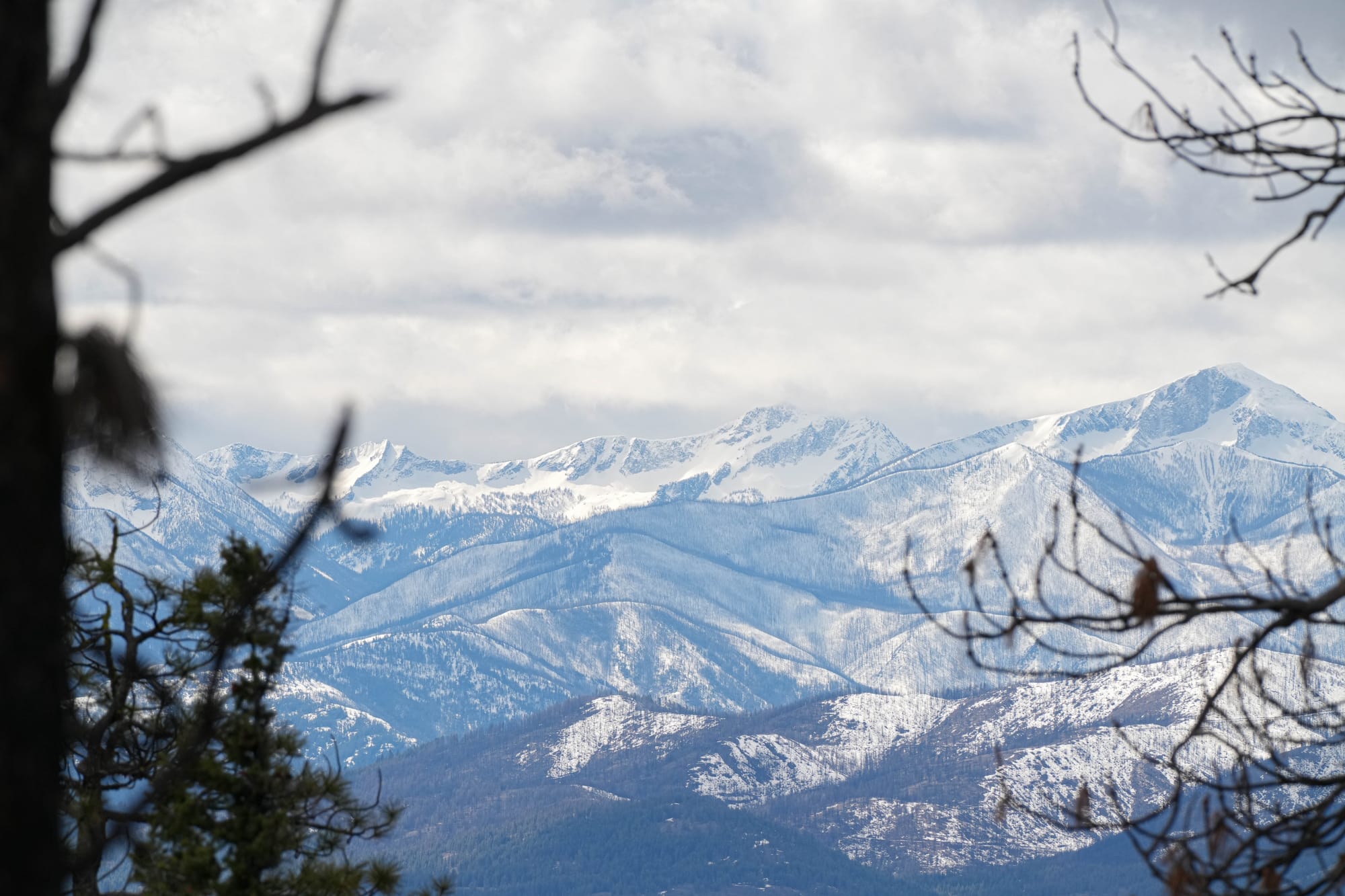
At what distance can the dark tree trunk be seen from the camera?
533 centimetres

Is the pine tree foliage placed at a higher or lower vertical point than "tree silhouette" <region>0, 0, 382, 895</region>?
higher

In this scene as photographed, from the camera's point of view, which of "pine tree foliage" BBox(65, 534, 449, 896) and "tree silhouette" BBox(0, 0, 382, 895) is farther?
"pine tree foliage" BBox(65, 534, 449, 896)

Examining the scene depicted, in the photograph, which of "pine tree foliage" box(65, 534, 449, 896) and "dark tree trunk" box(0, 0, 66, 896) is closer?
"dark tree trunk" box(0, 0, 66, 896)

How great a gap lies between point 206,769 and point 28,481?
46.9 ft

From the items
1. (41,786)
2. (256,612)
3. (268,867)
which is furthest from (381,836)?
(41,786)

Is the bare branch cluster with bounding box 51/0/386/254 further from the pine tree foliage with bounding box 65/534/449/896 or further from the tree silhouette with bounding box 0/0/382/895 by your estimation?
the pine tree foliage with bounding box 65/534/449/896

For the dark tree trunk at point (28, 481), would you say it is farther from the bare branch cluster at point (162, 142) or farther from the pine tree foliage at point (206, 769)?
the pine tree foliage at point (206, 769)

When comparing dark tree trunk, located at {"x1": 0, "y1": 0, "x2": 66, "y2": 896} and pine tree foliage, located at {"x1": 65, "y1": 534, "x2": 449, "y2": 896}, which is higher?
pine tree foliage, located at {"x1": 65, "y1": 534, "x2": 449, "y2": 896}

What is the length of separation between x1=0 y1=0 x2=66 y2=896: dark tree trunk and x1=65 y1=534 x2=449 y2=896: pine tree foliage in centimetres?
1093

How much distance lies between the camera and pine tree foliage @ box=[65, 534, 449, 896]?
17.2 m

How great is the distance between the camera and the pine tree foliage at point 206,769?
17234mm

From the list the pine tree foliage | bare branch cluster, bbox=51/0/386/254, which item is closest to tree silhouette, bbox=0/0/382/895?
bare branch cluster, bbox=51/0/386/254

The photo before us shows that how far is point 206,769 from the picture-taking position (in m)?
18.7

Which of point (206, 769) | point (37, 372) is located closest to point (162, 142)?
point (37, 372)
